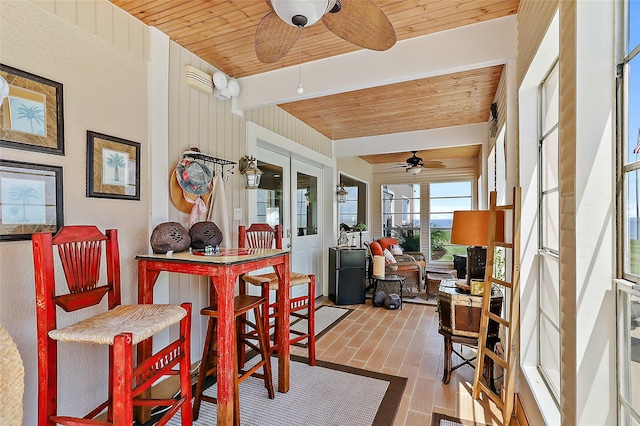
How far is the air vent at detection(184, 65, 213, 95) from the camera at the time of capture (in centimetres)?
252

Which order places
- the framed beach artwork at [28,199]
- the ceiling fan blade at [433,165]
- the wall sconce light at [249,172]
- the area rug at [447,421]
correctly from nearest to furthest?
the framed beach artwork at [28,199] → the area rug at [447,421] → the wall sconce light at [249,172] → the ceiling fan blade at [433,165]

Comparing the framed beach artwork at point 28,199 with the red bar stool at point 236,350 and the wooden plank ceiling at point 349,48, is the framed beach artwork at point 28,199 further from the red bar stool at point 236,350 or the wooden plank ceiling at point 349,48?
the wooden plank ceiling at point 349,48

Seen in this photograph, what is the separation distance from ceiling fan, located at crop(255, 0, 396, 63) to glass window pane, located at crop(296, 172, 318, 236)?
2922mm

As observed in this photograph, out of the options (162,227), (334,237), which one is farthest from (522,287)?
(334,237)

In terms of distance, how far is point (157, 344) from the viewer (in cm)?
226

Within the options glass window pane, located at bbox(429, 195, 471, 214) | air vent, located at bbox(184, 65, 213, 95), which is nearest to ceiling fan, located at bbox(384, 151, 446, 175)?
glass window pane, located at bbox(429, 195, 471, 214)

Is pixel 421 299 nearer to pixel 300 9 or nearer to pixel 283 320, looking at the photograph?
pixel 283 320

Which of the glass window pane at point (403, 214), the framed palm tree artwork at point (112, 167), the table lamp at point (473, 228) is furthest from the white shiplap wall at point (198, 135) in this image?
the glass window pane at point (403, 214)

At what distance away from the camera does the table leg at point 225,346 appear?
68.3 inches

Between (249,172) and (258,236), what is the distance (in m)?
0.64

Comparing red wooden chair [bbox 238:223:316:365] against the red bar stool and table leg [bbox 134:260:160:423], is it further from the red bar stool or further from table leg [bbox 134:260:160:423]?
table leg [bbox 134:260:160:423]

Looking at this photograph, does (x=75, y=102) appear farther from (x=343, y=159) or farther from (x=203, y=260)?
(x=343, y=159)

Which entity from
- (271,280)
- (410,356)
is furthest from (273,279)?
(410,356)

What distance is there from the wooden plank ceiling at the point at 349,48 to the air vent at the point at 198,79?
16 centimetres
